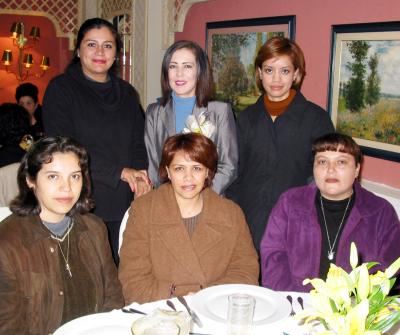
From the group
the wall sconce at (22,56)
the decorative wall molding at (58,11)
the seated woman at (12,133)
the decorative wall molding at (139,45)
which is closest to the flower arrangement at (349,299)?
the seated woman at (12,133)

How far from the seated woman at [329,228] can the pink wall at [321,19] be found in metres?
0.73

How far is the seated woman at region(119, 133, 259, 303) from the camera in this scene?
189 cm

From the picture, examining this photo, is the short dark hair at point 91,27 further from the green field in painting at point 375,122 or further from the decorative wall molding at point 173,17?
the decorative wall molding at point 173,17

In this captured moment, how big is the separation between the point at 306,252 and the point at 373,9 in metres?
1.44

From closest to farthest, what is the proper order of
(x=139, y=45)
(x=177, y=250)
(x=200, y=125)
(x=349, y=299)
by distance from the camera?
1. (x=349, y=299)
2. (x=177, y=250)
3. (x=200, y=125)
4. (x=139, y=45)

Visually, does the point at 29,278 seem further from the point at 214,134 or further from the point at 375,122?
the point at 375,122

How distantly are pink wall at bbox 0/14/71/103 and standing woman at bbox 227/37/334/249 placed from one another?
6.02 m

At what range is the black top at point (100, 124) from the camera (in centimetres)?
236

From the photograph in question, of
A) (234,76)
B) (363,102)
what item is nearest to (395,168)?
(363,102)

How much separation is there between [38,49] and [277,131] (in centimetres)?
643

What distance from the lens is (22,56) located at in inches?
306

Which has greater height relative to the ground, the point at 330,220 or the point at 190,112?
the point at 190,112

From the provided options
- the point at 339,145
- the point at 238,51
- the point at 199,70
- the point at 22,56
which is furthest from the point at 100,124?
the point at 22,56

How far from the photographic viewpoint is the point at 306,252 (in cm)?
205
